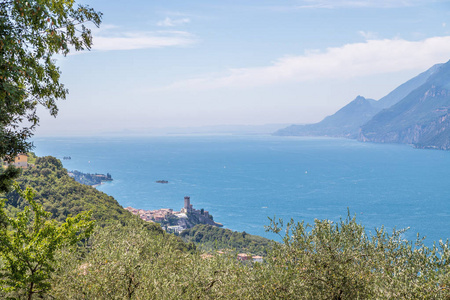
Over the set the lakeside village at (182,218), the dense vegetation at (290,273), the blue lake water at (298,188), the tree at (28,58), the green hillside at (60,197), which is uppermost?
the tree at (28,58)

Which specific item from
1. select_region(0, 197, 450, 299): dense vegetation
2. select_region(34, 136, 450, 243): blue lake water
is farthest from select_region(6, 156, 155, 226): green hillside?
select_region(34, 136, 450, 243): blue lake water

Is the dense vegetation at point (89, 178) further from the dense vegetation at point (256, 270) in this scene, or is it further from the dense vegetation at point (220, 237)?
the dense vegetation at point (256, 270)

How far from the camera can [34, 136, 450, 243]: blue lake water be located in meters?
79.4

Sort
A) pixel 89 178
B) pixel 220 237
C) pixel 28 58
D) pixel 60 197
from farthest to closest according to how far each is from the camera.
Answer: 1. pixel 89 178
2. pixel 220 237
3. pixel 60 197
4. pixel 28 58

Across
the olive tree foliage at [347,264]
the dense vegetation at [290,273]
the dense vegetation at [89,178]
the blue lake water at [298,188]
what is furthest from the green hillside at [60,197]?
the dense vegetation at [89,178]

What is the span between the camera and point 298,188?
111 m

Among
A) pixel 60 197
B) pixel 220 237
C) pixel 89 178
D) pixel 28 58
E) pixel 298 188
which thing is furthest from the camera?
pixel 89 178

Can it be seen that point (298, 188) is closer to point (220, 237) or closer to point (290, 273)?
point (220, 237)

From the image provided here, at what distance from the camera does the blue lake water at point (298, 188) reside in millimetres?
79438

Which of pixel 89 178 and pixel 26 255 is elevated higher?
pixel 26 255

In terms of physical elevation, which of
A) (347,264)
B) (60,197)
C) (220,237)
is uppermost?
(347,264)

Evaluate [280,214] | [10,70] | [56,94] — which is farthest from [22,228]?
[280,214]

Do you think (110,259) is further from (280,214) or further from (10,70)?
(280,214)

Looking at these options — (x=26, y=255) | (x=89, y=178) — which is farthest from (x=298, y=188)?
(x=26, y=255)
